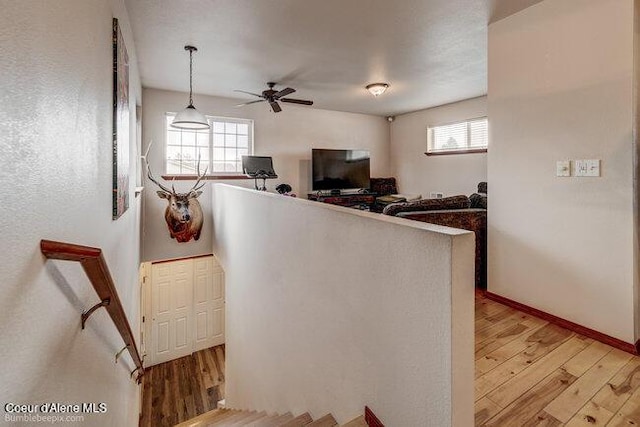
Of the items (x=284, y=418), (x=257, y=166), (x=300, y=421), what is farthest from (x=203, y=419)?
(x=257, y=166)

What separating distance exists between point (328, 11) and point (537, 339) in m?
3.04

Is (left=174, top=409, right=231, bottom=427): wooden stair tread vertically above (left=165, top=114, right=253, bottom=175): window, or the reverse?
(left=165, top=114, right=253, bottom=175): window

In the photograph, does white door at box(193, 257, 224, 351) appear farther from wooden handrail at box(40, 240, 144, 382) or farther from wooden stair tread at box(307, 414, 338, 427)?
wooden handrail at box(40, 240, 144, 382)

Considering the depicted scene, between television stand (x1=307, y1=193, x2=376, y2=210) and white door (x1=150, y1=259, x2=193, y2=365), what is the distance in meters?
2.67

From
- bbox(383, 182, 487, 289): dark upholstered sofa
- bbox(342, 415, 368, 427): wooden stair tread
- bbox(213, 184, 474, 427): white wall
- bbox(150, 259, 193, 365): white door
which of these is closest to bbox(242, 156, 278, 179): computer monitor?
bbox(150, 259, 193, 365): white door

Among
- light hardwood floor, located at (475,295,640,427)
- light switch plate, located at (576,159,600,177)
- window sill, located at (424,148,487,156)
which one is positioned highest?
window sill, located at (424,148,487,156)

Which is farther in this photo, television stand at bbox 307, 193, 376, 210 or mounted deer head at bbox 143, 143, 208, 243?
television stand at bbox 307, 193, 376, 210

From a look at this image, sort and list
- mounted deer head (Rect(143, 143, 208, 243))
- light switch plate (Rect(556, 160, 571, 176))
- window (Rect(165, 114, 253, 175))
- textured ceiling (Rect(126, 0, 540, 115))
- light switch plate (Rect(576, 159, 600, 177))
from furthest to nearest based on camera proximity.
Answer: window (Rect(165, 114, 253, 175)), mounted deer head (Rect(143, 143, 208, 243)), textured ceiling (Rect(126, 0, 540, 115)), light switch plate (Rect(556, 160, 571, 176)), light switch plate (Rect(576, 159, 600, 177))

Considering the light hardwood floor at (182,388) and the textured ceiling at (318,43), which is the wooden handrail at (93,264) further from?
the light hardwood floor at (182,388)

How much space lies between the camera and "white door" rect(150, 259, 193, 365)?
221 inches

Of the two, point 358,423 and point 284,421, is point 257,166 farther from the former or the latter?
point 358,423

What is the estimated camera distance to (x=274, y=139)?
20.1 feet

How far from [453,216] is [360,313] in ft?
6.58

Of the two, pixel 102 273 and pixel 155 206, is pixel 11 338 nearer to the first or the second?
pixel 102 273
